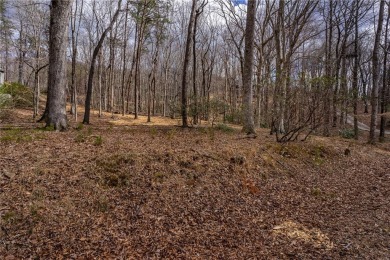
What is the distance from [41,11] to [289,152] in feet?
62.6

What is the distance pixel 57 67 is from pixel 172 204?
4593mm

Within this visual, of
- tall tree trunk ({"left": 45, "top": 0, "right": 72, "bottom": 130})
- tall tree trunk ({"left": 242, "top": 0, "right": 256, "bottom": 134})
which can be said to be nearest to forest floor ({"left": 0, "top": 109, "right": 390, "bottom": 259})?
tall tree trunk ({"left": 45, "top": 0, "right": 72, "bottom": 130})

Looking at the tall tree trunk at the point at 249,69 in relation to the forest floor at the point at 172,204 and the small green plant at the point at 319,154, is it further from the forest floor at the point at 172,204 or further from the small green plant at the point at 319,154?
the forest floor at the point at 172,204

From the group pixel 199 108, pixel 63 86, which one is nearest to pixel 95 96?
pixel 199 108

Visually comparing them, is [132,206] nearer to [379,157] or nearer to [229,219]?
[229,219]

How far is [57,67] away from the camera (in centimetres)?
618

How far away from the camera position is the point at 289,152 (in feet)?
22.4

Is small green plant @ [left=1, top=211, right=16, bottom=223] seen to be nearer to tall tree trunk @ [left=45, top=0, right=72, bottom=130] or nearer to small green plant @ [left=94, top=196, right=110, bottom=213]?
Answer: small green plant @ [left=94, top=196, right=110, bottom=213]

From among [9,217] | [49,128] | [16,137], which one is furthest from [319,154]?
[16,137]

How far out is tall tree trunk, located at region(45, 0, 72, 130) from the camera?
20.0ft

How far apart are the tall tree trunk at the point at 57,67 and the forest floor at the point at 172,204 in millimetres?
628

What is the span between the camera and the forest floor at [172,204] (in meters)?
2.94

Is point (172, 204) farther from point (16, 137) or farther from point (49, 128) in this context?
point (49, 128)

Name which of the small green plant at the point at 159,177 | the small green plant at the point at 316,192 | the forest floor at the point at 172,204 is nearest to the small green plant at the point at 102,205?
the forest floor at the point at 172,204
